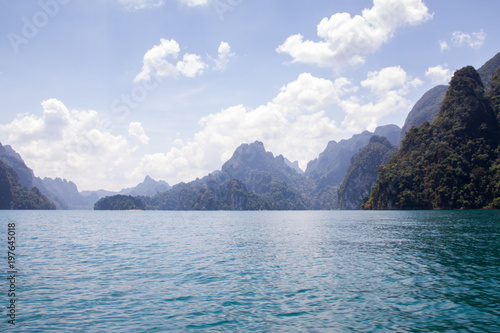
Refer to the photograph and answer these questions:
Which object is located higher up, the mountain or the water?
the mountain

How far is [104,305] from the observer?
1722 cm

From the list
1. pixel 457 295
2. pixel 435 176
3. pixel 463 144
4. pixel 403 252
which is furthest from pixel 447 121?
pixel 457 295

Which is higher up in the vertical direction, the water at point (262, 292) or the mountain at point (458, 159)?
the mountain at point (458, 159)

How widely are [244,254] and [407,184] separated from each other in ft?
588

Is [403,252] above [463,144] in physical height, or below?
below

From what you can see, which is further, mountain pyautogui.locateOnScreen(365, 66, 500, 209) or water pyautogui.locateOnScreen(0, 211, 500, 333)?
mountain pyautogui.locateOnScreen(365, 66, 500, 209)

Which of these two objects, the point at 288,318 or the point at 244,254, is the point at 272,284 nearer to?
the point at 288,318

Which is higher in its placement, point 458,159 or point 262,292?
point 458,159

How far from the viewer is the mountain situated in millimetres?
148375

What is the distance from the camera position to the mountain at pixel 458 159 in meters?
148

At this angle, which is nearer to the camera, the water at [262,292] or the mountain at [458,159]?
the water at [262,292]

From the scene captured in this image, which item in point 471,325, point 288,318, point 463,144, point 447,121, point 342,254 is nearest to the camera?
point 471,325

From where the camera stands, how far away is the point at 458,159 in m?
163

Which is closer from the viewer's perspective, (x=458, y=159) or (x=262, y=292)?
(x=262, y=292)
